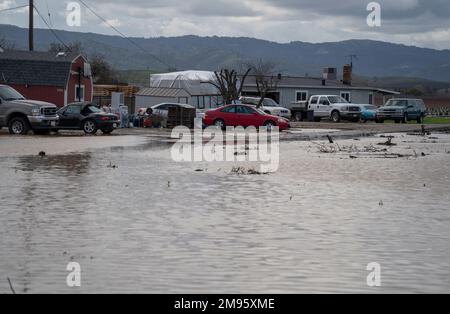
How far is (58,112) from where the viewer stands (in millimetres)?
39531

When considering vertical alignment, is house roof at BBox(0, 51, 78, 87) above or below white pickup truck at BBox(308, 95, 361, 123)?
above

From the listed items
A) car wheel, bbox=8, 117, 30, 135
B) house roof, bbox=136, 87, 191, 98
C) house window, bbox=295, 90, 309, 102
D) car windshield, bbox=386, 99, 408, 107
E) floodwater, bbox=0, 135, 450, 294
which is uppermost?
house window, bbox=295, 90, 309, 102

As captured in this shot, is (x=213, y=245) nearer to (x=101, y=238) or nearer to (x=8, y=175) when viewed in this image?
(x=101, y=238)

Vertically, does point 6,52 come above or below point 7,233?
above

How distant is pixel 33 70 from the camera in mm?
60125

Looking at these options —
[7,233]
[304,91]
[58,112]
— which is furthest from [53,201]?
[304,91]

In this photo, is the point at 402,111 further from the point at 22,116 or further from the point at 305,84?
the point at 22,116

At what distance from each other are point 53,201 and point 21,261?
5484 millimetres

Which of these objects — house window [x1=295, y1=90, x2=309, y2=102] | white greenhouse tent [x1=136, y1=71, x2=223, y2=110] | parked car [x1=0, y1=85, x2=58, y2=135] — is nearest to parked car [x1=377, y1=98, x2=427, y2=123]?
white greenhouse tent [x1=136, y1=71, x2=223, y2=110]

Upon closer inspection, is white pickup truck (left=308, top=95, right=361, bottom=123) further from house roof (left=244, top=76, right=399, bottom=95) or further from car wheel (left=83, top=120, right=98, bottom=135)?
car wheel (left=83, top=120, right=98, bottom=135)

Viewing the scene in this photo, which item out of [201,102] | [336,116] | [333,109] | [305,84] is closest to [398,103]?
[336,116]

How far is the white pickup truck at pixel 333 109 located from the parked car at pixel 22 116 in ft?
98.1

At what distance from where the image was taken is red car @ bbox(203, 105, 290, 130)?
46.1 metres

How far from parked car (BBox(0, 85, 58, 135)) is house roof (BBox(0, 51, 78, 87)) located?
2227cm
